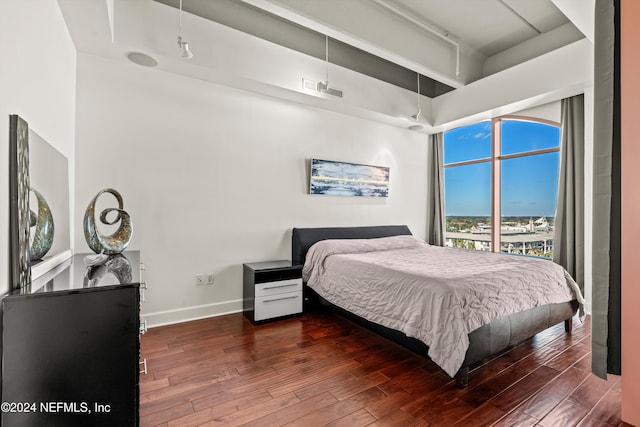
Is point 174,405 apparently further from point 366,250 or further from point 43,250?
point 366,250

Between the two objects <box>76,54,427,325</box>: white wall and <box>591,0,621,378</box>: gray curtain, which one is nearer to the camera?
<box>591,0,621,378</box>: gray curtain

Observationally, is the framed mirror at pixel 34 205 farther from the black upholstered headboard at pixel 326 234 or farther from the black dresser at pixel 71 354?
the black upholstered headboard at pixel 326 234

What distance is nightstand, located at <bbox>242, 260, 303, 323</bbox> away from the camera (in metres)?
3.18

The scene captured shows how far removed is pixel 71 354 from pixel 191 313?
7.04 ft

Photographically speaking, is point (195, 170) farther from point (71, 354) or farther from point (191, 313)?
point (71, 354)

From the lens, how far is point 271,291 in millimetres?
3254

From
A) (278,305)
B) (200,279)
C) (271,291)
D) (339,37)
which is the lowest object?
(278,305)

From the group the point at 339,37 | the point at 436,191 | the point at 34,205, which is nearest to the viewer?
the point at 34,205

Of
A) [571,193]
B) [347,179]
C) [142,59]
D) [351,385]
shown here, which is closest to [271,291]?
[351,385]

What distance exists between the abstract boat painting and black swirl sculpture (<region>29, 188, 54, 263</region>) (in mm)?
2751

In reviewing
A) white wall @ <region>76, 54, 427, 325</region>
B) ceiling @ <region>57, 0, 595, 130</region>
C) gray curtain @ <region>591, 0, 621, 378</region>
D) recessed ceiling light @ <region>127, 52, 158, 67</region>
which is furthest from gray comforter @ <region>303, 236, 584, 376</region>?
recessed ceiling light @ <region>127, 52, 158, 67</region>

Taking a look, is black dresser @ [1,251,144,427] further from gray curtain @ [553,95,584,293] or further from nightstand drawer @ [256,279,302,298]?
gray curtain @ [553,95,584,293]

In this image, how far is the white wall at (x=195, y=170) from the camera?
2.89 m

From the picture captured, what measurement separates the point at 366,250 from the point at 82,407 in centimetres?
306
